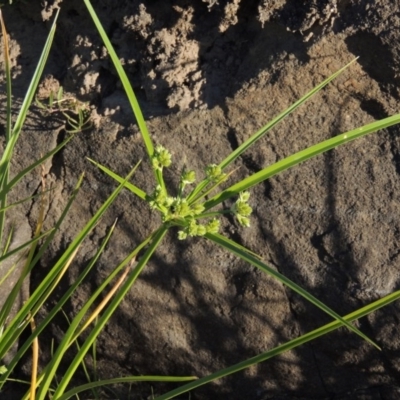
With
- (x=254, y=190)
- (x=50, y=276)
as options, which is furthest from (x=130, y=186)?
(x=254, y=190)

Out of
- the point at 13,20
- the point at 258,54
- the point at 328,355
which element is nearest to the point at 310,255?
the point at 328,355

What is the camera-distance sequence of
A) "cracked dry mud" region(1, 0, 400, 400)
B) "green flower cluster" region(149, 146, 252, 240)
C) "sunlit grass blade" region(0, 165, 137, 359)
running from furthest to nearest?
"cracked dry mud" region(1, 0, 400, 400)
"sunlit grass blade" region(0, 165, 137, 359)
"green flower cluster" region(149, 146, 252, 240)

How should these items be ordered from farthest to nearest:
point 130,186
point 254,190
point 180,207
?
point 254,190
point 130,186
point 180,207

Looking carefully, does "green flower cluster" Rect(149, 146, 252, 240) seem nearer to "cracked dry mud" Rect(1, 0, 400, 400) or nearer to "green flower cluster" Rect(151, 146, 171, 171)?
"green flower cluster" Rect(151, 146, 171, 171)

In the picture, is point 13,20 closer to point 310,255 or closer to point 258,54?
point 258,54

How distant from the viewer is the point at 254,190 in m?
1.77

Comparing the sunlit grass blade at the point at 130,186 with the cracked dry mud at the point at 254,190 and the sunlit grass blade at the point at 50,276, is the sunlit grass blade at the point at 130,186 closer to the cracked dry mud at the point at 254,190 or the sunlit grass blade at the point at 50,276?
the sunlit grass blade at the point at 50,276

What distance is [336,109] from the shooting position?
171 cm

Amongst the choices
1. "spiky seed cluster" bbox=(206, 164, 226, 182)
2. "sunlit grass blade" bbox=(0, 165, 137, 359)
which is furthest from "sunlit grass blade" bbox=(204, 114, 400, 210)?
"sunlit grass blade" bbox=(0, 165, 137, 359)

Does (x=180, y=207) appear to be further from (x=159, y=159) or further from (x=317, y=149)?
(x=317, y=149)

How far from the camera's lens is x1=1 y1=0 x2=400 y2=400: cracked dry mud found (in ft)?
5.53

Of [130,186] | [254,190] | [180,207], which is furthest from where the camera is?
[254,190]

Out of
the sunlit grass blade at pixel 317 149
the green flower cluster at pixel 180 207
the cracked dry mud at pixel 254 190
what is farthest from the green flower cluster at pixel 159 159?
the cracked dry mud at pixel 254 190

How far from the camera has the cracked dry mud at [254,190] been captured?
169cm
